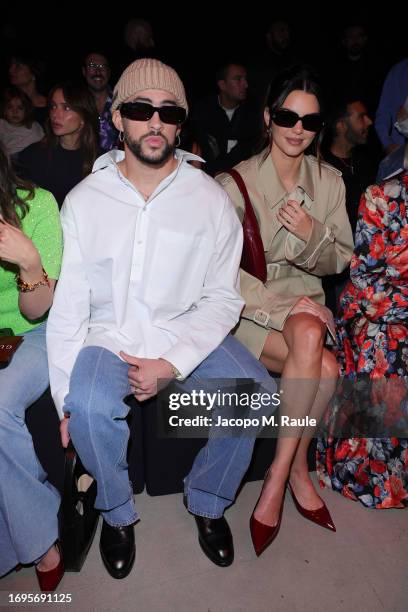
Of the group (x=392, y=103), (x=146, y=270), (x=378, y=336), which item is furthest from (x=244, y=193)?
(x=392, y=103)

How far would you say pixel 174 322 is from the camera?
2.06m

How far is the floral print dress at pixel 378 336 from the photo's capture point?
2.12 metres

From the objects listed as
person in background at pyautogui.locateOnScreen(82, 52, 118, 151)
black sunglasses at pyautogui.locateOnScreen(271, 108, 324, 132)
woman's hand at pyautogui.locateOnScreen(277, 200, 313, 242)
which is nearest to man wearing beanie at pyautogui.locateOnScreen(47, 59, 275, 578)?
woman's hand at pyautogui.locateOnScreen(277, 200, 313, 242)

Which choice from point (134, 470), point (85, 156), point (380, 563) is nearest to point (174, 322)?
point (134, 470)

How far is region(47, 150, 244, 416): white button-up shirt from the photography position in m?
1.97

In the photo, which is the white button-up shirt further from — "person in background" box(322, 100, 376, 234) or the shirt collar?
"person in background" box(322, 100, 376, 234)

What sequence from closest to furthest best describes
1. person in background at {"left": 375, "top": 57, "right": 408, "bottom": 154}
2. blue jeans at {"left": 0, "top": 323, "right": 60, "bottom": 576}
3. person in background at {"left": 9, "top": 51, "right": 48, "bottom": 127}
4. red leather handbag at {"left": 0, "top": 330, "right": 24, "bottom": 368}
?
1. blue jeans at {"left": 0, "top": 323, "right": 60, "bottom": 576}
2. red leather handbag at {"left": 0, "top": 330, "right": 24, "bottom": 368}
3. person in background at {"left": 375, "top": 57, "right": 408, "bottom": 154}
4. person in background at {"left": 9, "top": 51, "right": 48, "bottom": 127}

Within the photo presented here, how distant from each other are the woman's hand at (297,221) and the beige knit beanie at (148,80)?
61cm

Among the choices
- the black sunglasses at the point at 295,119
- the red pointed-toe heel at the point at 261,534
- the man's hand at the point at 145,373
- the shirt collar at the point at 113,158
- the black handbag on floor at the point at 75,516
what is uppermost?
the black sunglasses at the point at 295,119

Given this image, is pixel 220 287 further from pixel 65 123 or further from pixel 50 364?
pixel 65 123

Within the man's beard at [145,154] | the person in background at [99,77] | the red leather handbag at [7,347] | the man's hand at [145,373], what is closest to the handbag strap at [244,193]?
the man's beard at [145,154]

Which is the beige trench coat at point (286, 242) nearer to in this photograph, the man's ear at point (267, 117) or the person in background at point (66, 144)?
the man's ear at point (267, 117)

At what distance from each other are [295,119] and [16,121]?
2770 mm

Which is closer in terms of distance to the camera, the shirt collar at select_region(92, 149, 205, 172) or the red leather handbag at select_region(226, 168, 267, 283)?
the shirt collar at select_region(92, 149, 205, 172)
